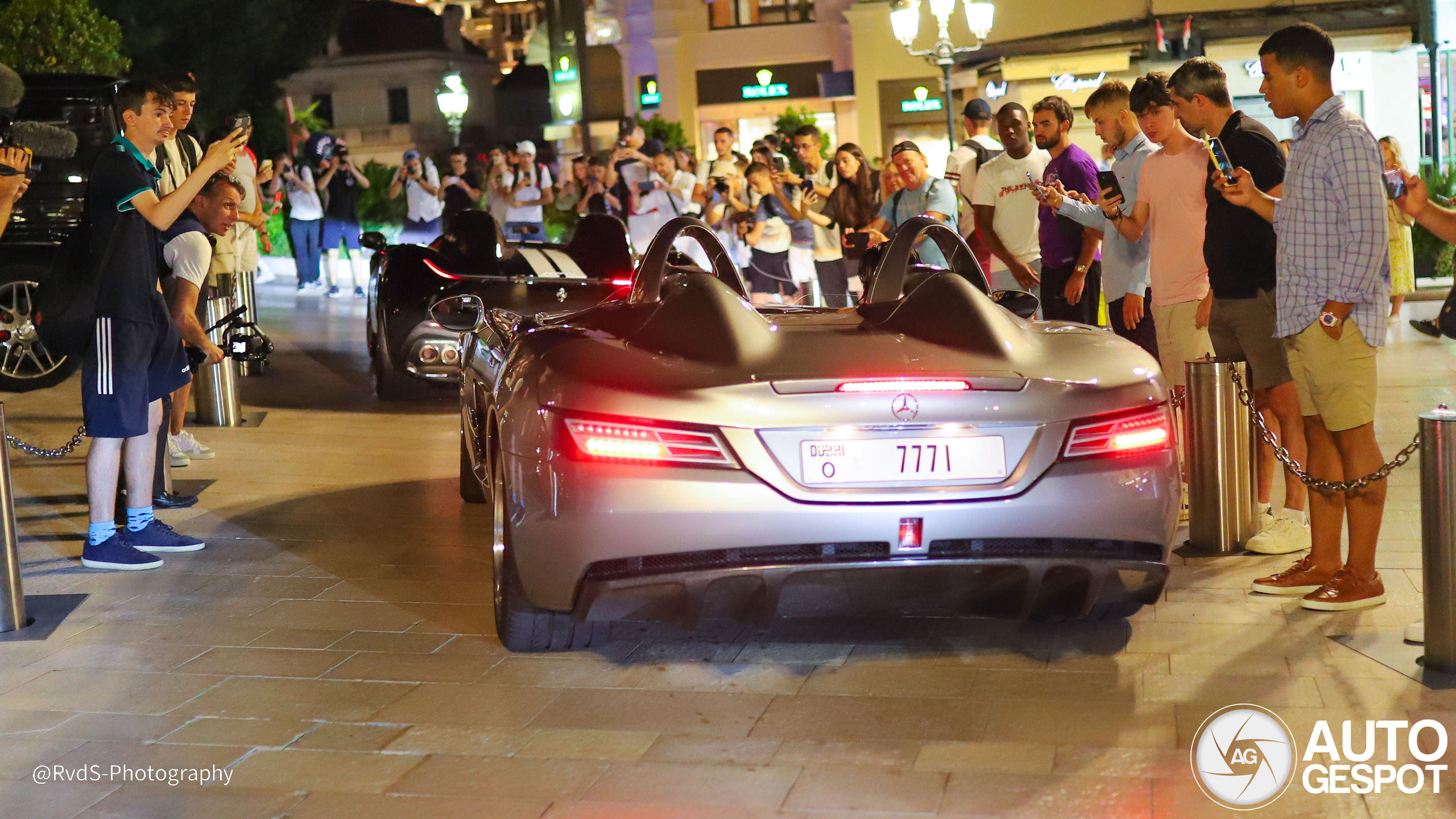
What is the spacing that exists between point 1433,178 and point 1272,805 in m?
16.4

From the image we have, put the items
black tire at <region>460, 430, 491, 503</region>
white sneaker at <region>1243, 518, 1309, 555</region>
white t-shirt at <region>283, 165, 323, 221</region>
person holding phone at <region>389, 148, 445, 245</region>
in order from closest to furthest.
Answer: white sneaker at <region>1243, 518, 1309, 555</region>
black tire at <region>460, 430, 491, 503</region>
person holding phone at <region>389, 148, 445, 245</region>
white t-shirt at <region>283, 165, 323, 221</region>

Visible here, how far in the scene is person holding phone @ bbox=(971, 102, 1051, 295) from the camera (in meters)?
9.06

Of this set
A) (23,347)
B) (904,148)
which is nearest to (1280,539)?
(904,148)

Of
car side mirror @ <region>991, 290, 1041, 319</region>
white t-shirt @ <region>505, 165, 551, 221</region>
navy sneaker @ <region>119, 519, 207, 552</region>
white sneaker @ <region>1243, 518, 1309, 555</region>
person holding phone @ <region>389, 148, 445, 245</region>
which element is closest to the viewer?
car side mirror @ <region>991, 290, 1041, 319</region>

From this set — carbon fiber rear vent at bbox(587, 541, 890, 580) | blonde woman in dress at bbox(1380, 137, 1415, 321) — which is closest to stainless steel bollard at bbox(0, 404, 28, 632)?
carbon fiber rear vent at bbox(587, 541, 890, 580)

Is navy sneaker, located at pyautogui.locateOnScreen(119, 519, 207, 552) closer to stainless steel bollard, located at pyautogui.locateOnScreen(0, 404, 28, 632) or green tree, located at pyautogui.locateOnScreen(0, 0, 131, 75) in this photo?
stainless steel bollard, located at pyautogui.locateOnScreen(0, 404, 28, 632)

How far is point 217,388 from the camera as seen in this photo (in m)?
10.6

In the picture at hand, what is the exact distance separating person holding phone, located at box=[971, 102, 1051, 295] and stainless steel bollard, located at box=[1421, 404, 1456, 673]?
15.3 ft

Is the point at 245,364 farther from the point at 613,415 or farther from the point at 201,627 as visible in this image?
the point at 613,415

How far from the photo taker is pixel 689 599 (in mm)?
4227

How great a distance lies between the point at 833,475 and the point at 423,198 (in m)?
17.5

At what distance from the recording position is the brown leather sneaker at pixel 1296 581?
17.5 ft

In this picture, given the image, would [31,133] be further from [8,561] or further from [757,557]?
[757,557]

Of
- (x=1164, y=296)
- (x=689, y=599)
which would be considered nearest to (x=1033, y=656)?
(x=689, y=599)
